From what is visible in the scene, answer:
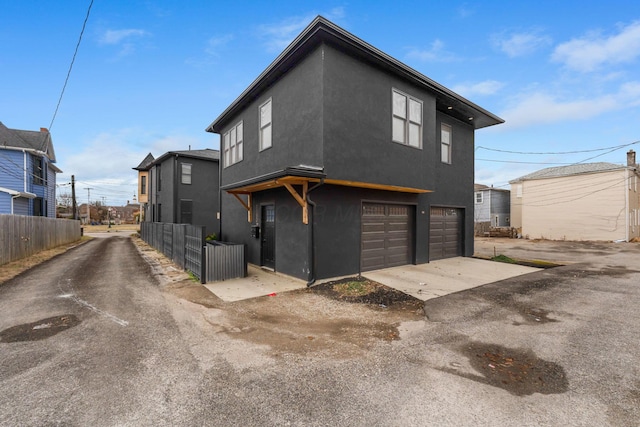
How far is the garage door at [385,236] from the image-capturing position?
911cm

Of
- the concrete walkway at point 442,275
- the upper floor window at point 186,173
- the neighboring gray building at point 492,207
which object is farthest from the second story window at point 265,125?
the neighboring gray building at point 492,207

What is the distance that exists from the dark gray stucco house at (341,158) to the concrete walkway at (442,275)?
1.98ft

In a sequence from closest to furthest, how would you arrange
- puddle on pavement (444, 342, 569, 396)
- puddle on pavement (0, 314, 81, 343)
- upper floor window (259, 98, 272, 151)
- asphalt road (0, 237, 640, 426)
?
asphalt road (0, 237, 640, 426)
puddle on pavement (444, 342, 569, 396)
puddle on pavement (0, 314, 81, 343)
upper floor window (259, 98, 272, 151)

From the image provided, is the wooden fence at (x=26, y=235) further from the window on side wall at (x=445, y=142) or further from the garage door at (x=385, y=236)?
the window on side wall at (x=445, y=142)

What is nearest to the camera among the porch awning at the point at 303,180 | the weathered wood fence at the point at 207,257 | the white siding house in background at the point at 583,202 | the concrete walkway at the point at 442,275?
the porch awning at the point at 303,180

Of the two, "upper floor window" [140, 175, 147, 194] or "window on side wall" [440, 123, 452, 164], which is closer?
"window on side wall" [440, 123, 452, 164]

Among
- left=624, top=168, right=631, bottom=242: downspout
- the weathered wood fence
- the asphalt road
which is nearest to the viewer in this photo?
the asphalt road

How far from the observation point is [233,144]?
12422 mm

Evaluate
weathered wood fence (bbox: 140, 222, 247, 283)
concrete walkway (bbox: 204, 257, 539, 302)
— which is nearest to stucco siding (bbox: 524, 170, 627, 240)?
concrete walkway (bbox: 204, 257, 539, 302)

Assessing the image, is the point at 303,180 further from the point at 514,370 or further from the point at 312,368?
the point at 514,370

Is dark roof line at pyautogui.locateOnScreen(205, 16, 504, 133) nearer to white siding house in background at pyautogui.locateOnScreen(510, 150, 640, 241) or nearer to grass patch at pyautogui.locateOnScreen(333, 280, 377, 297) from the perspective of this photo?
grass patch at pyautogui.locateOnScreen(333, 280, 377, 297)

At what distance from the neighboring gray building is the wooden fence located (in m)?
35.5

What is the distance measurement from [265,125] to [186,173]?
12.4 meters

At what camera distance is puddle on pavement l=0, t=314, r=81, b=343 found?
430cm
